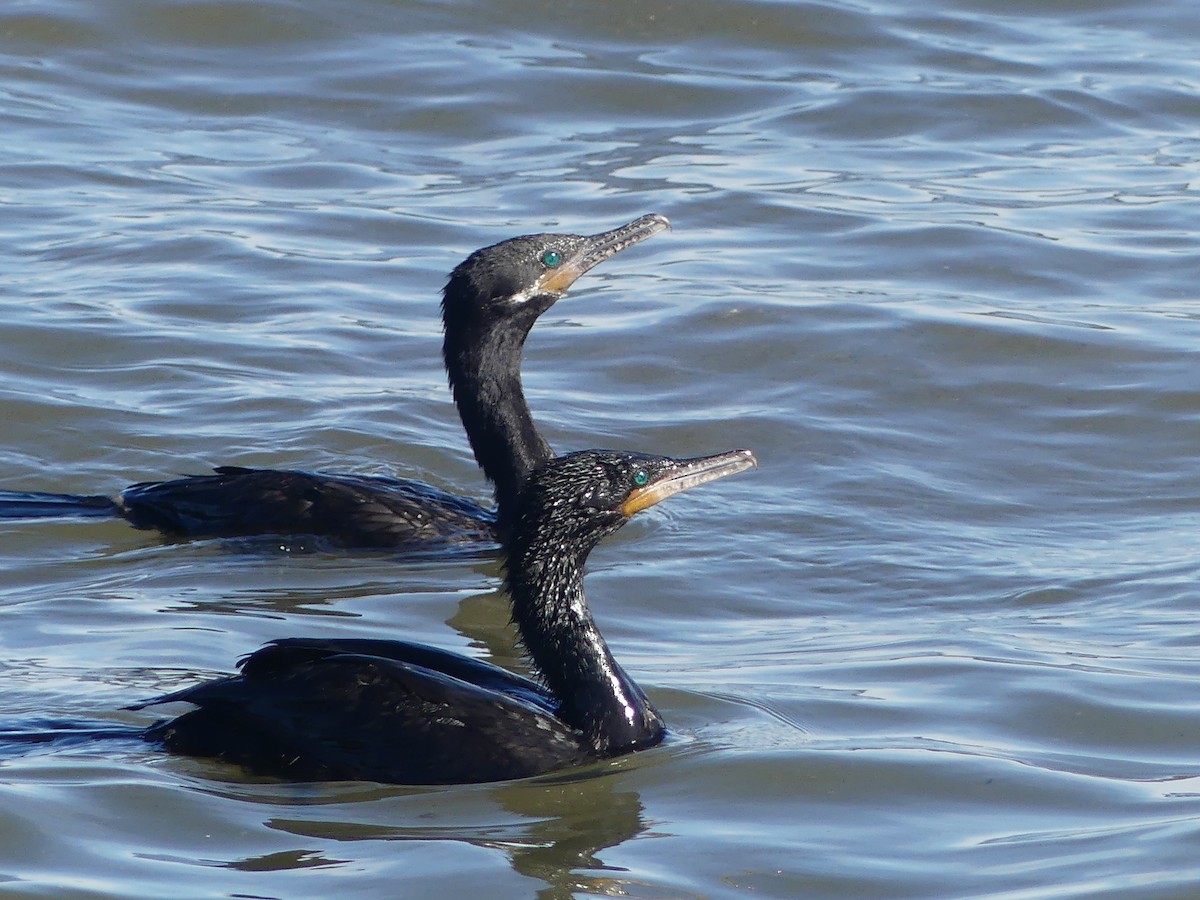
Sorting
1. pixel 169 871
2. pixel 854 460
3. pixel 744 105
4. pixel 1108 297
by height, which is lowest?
pixel 169 871

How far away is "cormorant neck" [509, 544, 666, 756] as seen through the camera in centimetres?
612

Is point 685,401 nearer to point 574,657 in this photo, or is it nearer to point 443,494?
point 443,494

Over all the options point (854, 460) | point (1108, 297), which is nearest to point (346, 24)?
point (1108, 297)

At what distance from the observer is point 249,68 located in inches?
659

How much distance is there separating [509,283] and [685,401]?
6.90 feet

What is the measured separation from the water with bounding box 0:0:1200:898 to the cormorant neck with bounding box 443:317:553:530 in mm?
534

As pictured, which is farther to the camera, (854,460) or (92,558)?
(854,460)

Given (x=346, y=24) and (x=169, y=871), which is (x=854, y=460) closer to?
(x=169, y=871)

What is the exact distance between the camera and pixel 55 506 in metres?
8.77

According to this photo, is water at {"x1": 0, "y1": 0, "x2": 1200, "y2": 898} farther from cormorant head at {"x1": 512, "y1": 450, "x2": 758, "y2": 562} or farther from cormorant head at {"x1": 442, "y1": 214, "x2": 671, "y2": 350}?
cormorant head at {"x1": 442, "y1": 214, "x2": 671, "y2": 350}

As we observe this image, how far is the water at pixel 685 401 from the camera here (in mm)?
5512

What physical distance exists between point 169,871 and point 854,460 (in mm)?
5349

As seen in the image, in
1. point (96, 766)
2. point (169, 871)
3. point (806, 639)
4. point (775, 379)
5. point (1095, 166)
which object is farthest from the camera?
point (1095, 166)

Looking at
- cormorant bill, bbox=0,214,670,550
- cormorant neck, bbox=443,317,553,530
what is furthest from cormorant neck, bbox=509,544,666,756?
cormorant neck, bbox=443,317,553,530
